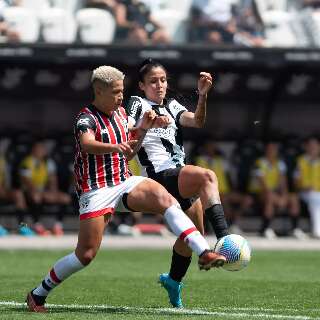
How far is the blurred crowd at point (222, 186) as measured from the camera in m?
19.8

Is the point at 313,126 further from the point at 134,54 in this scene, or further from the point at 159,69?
the point at 159,69

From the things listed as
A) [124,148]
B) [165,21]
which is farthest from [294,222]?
[124,148]

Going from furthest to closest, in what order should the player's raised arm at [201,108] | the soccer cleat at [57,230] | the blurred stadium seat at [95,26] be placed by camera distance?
the soccer cleat at [57,230]
the blurred stadium seat at [95,26]
the player's raised arm at [201,108]

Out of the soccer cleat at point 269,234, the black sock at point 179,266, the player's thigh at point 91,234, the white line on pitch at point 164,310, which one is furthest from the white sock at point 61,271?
the soccer cleat at point 269,234

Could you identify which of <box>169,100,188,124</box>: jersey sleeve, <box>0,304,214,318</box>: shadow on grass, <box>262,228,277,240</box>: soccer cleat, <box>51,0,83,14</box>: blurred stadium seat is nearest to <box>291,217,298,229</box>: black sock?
<box>262,228,277,240</box>: soccer cleat

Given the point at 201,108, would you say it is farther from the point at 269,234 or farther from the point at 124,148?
the point at 269,234

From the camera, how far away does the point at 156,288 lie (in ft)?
35.3

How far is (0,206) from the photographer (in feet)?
65.0

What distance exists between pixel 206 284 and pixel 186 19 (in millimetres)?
9187

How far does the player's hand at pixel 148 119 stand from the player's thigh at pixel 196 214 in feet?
3.50

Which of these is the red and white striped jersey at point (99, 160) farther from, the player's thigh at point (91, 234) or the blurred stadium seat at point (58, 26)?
the blurred stadium seat at point (58, 26)

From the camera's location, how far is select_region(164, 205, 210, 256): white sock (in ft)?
25.8

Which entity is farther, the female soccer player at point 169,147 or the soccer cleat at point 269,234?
the soccer cleat at point 269,234

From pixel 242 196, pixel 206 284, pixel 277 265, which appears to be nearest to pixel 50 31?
pixel 242 196
